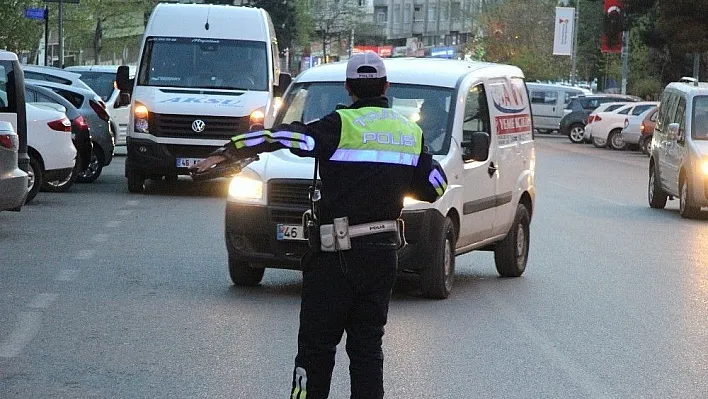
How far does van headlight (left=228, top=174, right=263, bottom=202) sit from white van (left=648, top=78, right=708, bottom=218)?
10.8 m

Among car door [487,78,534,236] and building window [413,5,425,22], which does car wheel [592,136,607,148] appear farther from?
building window [413,5,425,22]

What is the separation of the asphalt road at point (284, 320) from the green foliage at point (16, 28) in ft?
85.0

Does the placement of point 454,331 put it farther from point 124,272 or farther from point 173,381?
point 124,272

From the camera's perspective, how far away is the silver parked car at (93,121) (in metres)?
24.1

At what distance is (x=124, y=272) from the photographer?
13.2 m

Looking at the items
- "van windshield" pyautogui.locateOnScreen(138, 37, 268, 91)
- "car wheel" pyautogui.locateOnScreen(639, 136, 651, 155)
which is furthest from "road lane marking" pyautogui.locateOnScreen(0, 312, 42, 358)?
"car wheel" pyautogui.locateOnScreen(639, 136, 651, 155)

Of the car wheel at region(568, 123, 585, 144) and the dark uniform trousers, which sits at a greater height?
the dark uniform trousers

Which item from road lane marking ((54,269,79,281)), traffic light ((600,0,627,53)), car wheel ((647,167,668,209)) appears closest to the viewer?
road lane marking ((54,269,79,281))

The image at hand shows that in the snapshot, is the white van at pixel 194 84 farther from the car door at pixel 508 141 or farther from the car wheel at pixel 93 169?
the car door at pixel 508 141

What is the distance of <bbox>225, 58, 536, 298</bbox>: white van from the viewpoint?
11.7 meters

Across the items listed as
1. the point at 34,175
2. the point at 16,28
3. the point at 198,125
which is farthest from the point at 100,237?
the point at 16,28

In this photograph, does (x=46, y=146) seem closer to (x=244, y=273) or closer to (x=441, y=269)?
(x=244, y=273)

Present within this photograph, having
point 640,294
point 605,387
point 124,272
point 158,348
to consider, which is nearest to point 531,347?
point 605,387

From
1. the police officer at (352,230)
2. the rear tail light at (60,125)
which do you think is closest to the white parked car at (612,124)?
the rear tail light at (60,125)
